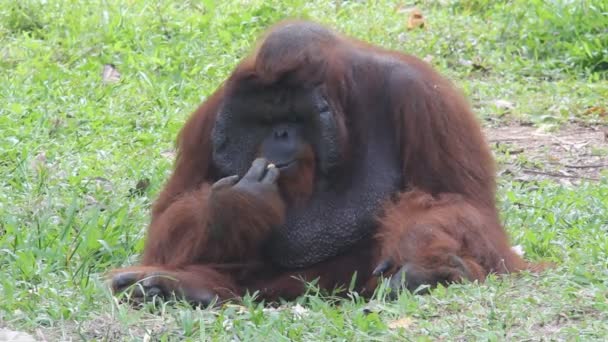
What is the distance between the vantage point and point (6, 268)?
13.7ft

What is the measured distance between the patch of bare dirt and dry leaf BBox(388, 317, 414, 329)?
8.06 ft

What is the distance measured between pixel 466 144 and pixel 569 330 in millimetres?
1111

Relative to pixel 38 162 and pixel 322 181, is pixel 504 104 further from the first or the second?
pixel 322 181

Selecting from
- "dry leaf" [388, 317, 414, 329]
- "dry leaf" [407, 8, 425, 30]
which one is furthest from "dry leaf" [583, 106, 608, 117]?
"dry leaf" [388, 317, 414, 329]

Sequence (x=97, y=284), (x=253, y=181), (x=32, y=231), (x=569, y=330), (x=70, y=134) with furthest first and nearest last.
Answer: (x=70, y=134)
(x=32, y=231)
(x=253, y=181)
(x=97, y=284)
(x=569, y=330)

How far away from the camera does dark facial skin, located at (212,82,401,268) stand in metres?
4.05

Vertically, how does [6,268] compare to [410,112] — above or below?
below

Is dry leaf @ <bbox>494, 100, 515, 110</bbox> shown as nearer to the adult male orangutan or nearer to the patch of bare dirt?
the patch of bare dirt

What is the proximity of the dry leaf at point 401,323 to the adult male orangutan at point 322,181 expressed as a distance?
1.77ft

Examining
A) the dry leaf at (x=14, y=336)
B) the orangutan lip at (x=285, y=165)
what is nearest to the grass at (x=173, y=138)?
the dry leaf at (x=14, y=336)

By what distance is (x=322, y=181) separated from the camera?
4172 millimetres

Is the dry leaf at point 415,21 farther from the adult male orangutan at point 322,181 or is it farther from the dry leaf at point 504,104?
the adult male orangutan at point 322,181

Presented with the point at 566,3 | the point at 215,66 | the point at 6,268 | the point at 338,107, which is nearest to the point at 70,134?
the point at 215,66

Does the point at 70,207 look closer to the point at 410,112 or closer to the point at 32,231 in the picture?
the point at 32,231
